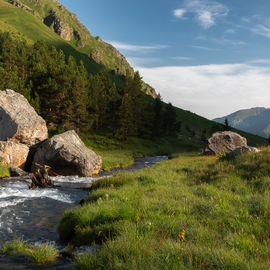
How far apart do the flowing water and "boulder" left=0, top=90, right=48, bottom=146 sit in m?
10.4

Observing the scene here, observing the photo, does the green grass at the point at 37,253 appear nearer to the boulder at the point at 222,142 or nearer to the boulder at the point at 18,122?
the boulder at the point at 18,122

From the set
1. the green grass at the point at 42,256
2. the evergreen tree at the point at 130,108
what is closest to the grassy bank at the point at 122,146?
the evergreen tree at the point at 130,108

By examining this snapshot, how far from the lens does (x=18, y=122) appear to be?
28.2 metres

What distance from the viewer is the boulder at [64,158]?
970 inches

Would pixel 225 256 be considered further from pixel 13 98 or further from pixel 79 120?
pixel 79 120

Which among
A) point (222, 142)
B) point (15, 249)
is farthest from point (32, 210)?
point (222, 142)

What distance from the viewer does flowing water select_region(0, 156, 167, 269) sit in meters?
8.31

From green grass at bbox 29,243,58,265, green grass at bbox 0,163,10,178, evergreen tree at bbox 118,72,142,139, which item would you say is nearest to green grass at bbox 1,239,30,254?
green grass at bbox 29,243,58,265

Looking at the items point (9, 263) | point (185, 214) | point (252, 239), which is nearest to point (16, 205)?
point (9, 263)

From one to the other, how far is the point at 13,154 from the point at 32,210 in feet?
51.5

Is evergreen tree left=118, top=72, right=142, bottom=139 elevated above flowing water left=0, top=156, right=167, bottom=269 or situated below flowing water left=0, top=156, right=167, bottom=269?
above

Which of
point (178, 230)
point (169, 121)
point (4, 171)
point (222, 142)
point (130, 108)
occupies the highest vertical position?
point (130, 108)

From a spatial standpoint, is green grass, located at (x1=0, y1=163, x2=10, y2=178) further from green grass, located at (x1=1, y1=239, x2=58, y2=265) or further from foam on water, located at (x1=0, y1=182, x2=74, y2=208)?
green grass, located at (x1=1, y1=239, x2=58, y2=265)

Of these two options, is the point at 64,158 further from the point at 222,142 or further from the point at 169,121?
the point at 169,121
